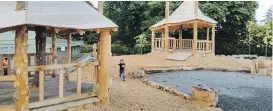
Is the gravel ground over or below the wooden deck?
below

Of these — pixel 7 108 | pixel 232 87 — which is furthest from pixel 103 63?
pixel 232 87

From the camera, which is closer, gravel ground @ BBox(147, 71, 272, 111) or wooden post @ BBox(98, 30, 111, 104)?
wooden post @ BBox(98, 30, 111, 104)

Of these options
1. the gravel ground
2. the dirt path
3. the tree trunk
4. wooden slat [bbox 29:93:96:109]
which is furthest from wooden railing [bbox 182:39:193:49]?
wooden slat [bbox 29:93:96:109]

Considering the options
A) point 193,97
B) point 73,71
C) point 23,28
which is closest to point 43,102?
point 23,28

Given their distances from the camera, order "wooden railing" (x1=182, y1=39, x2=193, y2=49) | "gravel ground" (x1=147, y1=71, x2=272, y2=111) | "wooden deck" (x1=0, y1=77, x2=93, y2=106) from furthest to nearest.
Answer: "wooden railing" (x1=182, y1=39, x2=193, y2=49), "gravel ground" (x1=147, y1=71, x2=272, y2=111), "wooden deck" (x1=0, y1=77, x2=93, y2=106)

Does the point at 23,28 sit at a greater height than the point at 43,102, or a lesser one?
greater

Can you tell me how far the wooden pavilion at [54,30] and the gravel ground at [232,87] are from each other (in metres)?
4.13

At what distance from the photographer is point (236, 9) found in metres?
31.2

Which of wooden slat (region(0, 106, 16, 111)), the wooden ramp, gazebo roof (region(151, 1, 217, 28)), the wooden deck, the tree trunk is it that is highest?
gazebo roof (region(151, 1, 217, 28))

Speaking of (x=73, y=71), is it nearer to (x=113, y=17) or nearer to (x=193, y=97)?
(x=193, y=97)

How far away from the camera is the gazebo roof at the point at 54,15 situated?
6605 mm

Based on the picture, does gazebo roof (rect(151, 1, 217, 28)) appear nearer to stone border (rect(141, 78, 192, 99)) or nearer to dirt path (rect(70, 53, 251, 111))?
dirt path (rect(70, 53, 251, 111))

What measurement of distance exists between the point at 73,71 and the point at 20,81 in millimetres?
9467

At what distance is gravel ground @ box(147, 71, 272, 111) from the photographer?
9.89 metres
